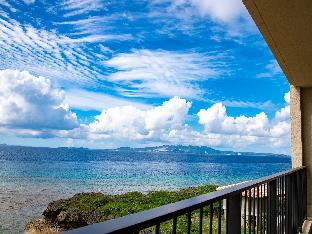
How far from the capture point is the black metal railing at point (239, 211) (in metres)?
1.04

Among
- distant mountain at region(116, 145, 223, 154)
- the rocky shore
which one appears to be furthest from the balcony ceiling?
distant mountain at region(116, 145, 223, 154)

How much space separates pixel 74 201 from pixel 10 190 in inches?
831

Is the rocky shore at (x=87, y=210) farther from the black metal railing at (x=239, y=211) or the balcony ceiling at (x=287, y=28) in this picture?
the balcony ceiling at (x=287, y=28)

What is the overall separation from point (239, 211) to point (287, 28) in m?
1.99


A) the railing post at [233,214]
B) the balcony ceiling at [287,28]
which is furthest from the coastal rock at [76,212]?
the railing post at [233,214]

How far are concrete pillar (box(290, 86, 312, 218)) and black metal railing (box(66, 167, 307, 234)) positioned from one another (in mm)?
361

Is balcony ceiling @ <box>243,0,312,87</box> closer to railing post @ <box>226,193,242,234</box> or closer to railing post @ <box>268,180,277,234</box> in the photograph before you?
railing post @ <box>268,180,277,234</box>

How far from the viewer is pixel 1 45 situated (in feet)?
265

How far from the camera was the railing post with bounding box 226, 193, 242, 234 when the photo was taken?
1968mm

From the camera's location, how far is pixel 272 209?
318 cm

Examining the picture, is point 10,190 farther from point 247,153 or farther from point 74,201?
point 247,153

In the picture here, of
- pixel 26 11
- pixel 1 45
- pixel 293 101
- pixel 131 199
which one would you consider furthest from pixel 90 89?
pixel 293 101

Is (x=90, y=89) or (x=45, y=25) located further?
(x=45, y=25)

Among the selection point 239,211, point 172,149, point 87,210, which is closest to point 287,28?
point 239,211
